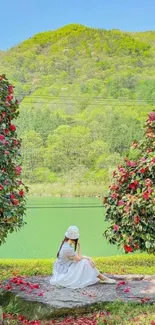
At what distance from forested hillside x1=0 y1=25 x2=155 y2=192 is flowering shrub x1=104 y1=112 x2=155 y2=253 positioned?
1948cm

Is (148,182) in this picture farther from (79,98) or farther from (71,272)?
(79,98)

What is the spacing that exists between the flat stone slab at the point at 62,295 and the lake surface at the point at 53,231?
7036mm

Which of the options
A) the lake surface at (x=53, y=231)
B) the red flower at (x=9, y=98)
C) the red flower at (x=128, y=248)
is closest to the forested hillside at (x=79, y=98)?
the lake surface at (x=53, y=231)

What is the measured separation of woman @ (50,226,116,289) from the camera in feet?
19.6

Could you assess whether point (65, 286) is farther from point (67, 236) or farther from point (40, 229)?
point (40, 229)

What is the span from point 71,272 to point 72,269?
0.06 meters

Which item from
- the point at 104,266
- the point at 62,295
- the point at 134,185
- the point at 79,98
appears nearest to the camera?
the point at 62,295

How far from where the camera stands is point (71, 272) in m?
6.01

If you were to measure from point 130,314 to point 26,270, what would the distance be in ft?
10.7

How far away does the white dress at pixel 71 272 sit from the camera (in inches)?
235

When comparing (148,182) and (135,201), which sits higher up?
(148,182)

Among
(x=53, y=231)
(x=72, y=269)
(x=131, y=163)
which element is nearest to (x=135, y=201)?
(x=131, y=163)

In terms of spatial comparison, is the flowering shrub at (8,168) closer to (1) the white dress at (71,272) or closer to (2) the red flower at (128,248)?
(1) the white dress at (71,272)

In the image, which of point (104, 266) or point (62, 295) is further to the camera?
point (104, 266)
